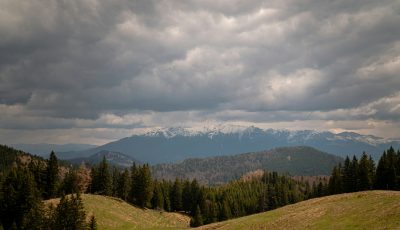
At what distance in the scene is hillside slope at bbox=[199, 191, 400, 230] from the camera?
43159 millimetres

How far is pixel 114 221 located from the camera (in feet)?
293

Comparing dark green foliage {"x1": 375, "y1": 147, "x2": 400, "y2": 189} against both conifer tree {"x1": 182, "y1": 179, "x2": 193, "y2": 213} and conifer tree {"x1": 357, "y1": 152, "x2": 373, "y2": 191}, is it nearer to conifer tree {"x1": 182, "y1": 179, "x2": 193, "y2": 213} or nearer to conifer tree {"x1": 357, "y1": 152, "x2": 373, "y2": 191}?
conifer tree {"x1": 357, "y1": 152, "x2": 373, "y2": 191}

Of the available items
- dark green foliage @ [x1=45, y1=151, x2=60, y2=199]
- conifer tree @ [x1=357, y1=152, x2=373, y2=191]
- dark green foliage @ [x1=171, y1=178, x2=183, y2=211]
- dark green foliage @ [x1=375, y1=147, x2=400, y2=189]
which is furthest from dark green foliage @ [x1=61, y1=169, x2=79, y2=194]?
dark green foliage @ [x1=375, y1=147, x2=400, y2=189]

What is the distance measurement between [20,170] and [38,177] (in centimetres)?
630

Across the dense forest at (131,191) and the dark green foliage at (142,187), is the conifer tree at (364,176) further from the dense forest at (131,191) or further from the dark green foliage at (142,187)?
the dark green foliage at (142,187)

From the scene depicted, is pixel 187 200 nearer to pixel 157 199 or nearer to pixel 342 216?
pixel 157 199

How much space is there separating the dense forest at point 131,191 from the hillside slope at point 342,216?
123 feet

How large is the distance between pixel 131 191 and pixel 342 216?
296ft

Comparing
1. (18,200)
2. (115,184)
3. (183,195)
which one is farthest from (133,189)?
(18,200)

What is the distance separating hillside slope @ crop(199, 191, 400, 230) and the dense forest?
1478 inches

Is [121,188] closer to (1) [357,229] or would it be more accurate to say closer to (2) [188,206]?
(2) [188,206]

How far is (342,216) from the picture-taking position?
49.2 m

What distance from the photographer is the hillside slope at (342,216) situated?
43.2m

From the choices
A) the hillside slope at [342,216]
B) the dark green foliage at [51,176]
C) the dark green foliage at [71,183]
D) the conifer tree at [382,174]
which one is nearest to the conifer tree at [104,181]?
the dark green foliage at [71,183]
